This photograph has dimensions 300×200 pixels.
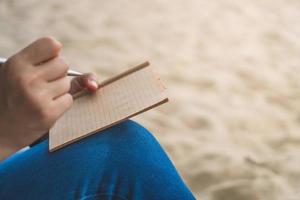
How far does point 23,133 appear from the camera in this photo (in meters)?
0.46

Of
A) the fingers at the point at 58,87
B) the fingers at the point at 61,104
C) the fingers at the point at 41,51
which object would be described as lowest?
the fingers at the point at 61,104

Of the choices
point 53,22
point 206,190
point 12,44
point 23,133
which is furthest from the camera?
point 53,22

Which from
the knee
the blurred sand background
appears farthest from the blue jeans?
the blurred sand background

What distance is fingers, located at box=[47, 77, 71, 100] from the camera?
1.49 ft

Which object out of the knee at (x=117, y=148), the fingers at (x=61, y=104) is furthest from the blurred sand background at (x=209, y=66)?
the fingers at (x=61, y=104)

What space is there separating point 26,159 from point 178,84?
2.79ft

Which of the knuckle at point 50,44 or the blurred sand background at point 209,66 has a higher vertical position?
the blurred sand background at point 209,66

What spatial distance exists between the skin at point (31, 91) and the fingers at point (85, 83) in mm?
123

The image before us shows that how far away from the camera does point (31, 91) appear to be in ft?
1.44

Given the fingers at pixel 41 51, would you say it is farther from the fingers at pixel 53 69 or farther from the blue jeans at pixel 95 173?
the blue jeans at pixel 95 173

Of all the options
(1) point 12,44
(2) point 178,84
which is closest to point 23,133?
(2) point 178,84

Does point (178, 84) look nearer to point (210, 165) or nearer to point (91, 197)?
point (210, 165)

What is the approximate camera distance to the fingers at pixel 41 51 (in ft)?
1.45

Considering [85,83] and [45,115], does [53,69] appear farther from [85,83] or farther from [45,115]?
[85,83]
